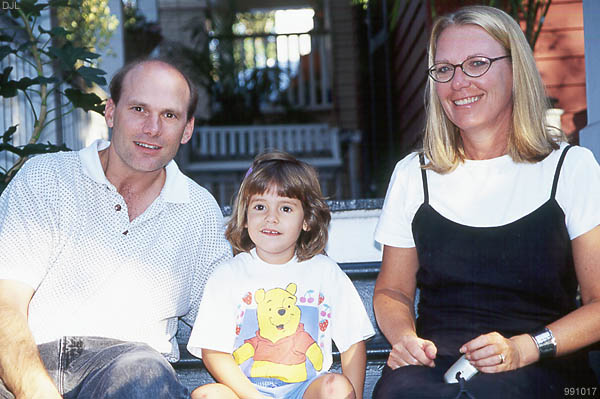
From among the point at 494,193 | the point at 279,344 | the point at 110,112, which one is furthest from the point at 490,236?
the point at 110,112

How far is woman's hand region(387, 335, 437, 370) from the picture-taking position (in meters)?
1.53

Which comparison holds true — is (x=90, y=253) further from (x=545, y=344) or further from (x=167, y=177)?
(x=545, y=344)

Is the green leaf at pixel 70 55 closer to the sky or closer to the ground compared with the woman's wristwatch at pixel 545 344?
closer to the sky

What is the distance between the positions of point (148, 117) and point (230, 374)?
79 centimetres

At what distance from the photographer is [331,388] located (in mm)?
1616

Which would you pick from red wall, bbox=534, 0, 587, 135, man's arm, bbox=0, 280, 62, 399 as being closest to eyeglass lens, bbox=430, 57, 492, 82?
man's arm, bbox=0, 280, 62, 399

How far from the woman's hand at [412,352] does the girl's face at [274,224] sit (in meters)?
0.46

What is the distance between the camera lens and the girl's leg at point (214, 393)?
1609 mm

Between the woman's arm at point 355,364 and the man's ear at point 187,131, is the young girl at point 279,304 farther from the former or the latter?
the man's ear at point 187,131

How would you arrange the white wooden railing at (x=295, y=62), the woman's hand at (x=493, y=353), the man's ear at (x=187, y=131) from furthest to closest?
1. the white wooden railing at (x=295, y=62)
2. the man's ear at (x=187, y=131)
3. the woman's hand at (x=493, y=353)

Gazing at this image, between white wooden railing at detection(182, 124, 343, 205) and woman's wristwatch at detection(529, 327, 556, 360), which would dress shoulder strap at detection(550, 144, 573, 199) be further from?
white wooden railing at detection(182, 124, 343, 205)

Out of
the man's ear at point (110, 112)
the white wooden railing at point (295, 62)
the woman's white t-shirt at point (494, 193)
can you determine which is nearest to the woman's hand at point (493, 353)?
the woman's white t-shirt at point (494, 193)

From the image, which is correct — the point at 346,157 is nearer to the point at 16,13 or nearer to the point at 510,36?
the point at 16,13

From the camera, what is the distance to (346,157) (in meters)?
7.49
